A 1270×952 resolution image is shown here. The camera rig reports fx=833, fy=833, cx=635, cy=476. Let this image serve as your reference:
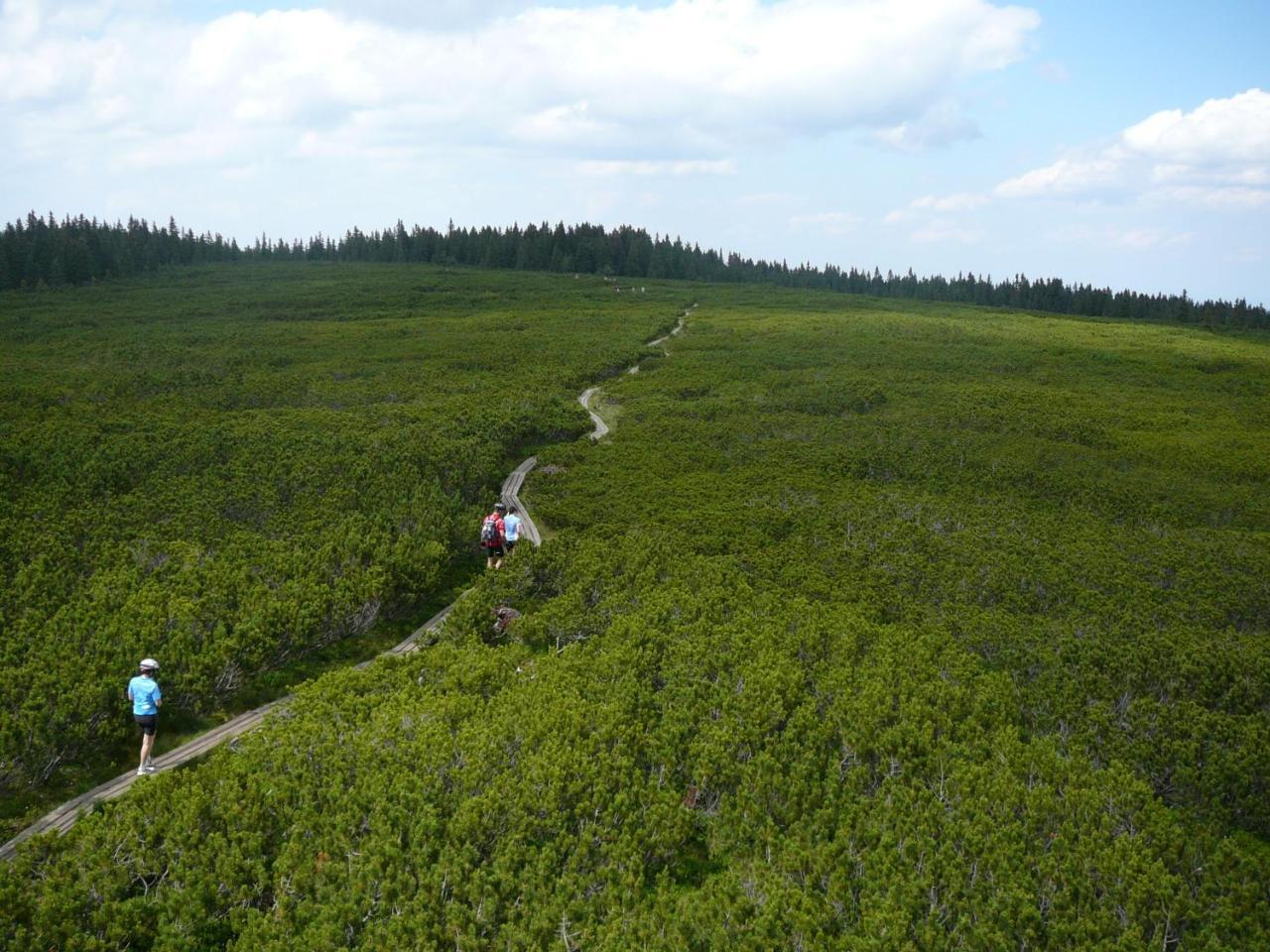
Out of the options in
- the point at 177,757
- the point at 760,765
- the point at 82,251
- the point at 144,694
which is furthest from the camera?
the point at 82,251

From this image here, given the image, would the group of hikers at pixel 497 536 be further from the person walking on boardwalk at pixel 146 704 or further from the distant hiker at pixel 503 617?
the person walking on boardwalk at pixel 146 704

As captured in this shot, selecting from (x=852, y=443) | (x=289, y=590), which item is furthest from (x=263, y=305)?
(x=289, y=590)

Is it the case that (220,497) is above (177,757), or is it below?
above

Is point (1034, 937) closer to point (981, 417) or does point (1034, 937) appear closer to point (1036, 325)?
point (981, 417)

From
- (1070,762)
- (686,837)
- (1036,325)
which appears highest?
(1036,325)

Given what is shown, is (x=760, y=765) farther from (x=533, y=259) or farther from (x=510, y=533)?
(x=533, y=259)

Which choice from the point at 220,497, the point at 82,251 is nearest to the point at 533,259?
the point at 82,251

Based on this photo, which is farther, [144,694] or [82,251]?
[82,251]
